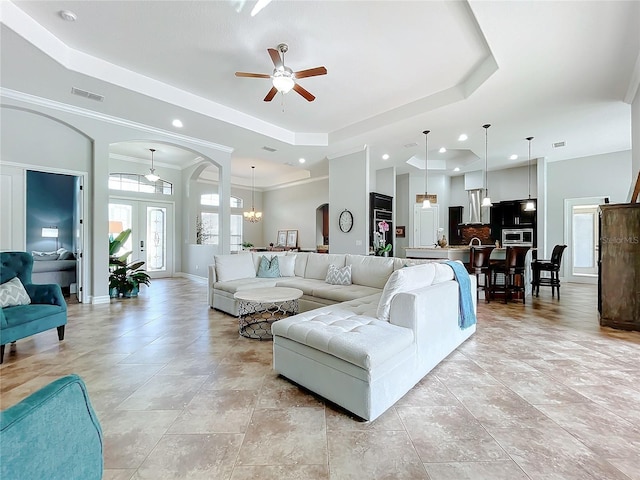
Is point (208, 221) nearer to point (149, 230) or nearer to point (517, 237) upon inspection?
point (149, 230)

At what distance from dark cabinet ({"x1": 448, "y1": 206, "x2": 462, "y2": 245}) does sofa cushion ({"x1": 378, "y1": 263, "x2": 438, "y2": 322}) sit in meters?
7.26

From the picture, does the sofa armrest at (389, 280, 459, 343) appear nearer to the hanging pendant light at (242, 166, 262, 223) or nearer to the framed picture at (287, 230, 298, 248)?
the framed picture at (287, 230, 298, 248)

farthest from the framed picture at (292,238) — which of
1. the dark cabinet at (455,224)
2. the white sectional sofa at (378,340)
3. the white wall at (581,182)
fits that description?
the white wall at (581,182)

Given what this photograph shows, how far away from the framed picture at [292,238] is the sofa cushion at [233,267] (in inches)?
212

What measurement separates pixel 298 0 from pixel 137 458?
3829 mm

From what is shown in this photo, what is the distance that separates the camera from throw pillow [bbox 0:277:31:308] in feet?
9.39

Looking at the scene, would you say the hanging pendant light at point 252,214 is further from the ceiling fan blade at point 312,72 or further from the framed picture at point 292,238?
the ceiling fan blade at point 312,72

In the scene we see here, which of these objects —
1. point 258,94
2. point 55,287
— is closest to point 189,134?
point 258,94

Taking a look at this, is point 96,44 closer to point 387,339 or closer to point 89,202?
point 89,202

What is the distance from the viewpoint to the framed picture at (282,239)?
35.6ft

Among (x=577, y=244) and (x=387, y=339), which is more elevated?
(x=577, y=244)

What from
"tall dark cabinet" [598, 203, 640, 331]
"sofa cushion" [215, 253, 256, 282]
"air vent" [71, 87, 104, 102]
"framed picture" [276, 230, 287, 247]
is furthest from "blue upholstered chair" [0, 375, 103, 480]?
"framed picture" [276, 230, 287, 247]

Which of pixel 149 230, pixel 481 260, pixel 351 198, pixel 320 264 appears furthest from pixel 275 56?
pixel 149 230

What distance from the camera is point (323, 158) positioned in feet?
24.6
